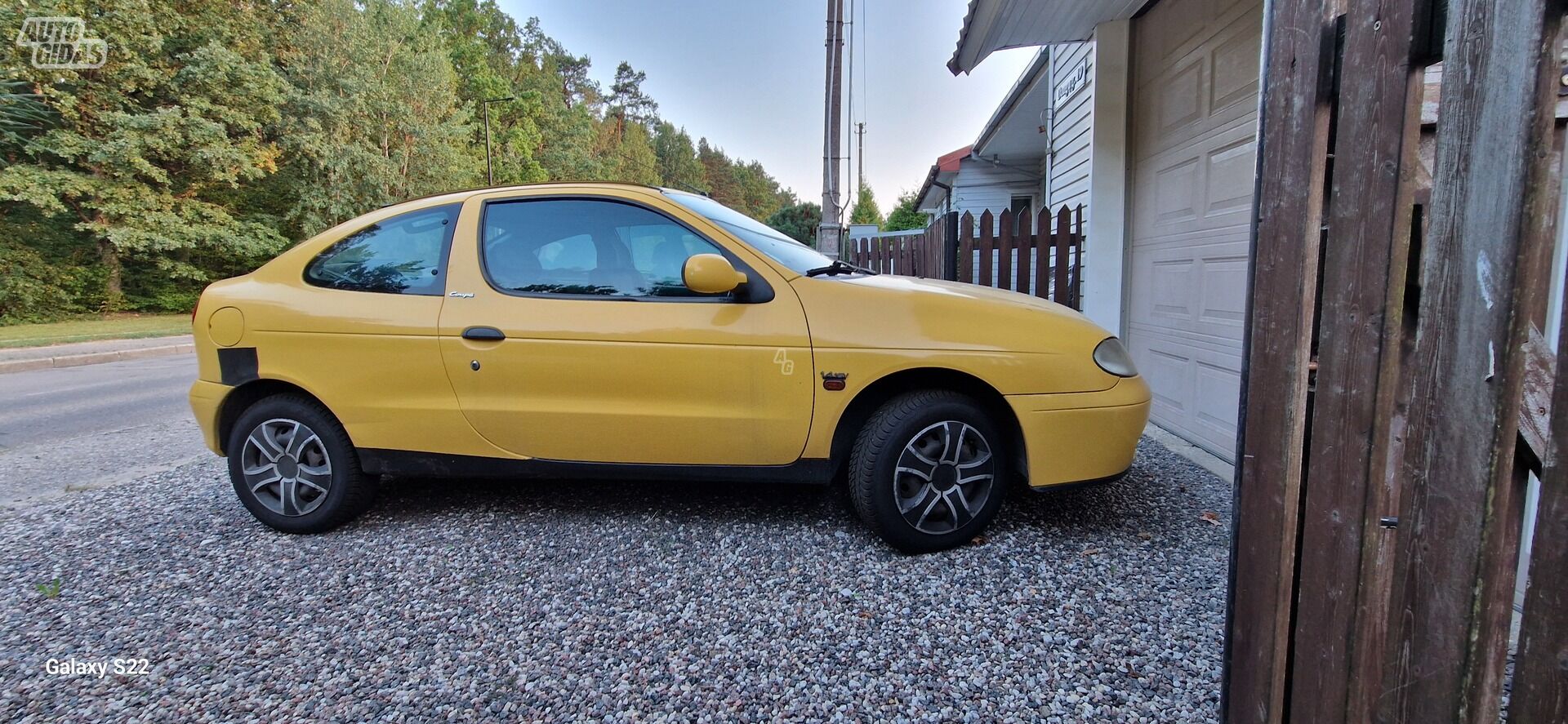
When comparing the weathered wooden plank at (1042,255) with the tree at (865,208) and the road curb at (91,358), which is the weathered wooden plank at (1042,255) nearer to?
the road curb at (91,358)

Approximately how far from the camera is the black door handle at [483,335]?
2.73 metres

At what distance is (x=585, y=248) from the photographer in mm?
2887

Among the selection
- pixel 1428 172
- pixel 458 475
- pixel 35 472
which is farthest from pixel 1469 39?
pixel 35 472

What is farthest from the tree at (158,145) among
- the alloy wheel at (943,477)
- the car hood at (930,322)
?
the alloy wheel at (943,477)

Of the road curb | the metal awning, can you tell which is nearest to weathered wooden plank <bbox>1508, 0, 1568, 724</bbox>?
the metal awning

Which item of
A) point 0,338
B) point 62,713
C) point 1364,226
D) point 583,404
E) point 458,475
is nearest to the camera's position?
point 1364,226

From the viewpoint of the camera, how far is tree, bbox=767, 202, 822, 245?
115 ft

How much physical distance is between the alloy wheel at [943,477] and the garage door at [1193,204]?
5.64ft

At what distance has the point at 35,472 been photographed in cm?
412

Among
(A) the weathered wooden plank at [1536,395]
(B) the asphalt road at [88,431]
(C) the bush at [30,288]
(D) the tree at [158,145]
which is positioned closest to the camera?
(A) the weathered wooden plank at [1536,395]

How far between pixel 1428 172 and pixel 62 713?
11.9 ft

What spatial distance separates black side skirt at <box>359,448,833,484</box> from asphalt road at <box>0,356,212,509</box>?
94.3 inches

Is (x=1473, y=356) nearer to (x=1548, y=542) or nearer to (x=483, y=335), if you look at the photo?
(x=1548, y=542)

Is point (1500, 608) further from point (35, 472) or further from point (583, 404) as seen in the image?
point (35, 472)
